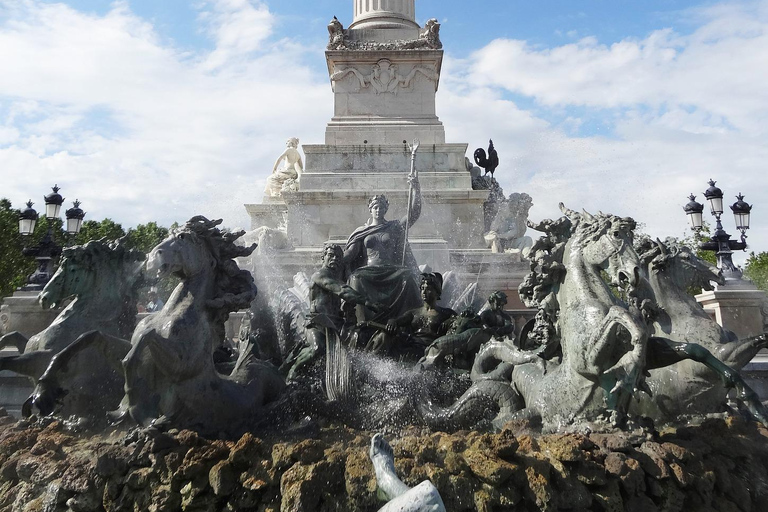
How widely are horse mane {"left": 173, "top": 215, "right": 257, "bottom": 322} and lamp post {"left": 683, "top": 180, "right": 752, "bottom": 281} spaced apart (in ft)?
35.6

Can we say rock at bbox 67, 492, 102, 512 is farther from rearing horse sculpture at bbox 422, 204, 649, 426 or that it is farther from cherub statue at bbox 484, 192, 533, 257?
cherub statue at bbox 484, 192, 533, 257

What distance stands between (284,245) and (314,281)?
25.1 ft

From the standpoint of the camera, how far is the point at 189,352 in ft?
17.6

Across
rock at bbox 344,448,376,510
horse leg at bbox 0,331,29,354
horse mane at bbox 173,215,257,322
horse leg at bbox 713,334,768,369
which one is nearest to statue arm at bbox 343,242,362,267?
horse mane at bbox 173,215,257,322

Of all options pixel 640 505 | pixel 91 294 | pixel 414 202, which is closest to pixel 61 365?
pixel 91 294

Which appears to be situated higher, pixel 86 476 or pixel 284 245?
pixel 284 245

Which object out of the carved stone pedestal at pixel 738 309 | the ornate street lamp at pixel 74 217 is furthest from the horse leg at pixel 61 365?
the carved stone pedestal at pixel 738 309

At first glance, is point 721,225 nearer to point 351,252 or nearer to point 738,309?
point 738,309

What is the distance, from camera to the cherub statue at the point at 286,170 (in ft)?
63.8

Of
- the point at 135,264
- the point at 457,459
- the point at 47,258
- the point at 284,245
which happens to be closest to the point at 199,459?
the point at 457,459

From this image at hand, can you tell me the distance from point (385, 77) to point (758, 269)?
2453cm

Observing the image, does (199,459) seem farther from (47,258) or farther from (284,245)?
(284,245)

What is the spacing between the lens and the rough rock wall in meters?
4.09

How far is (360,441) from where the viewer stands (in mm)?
4914
